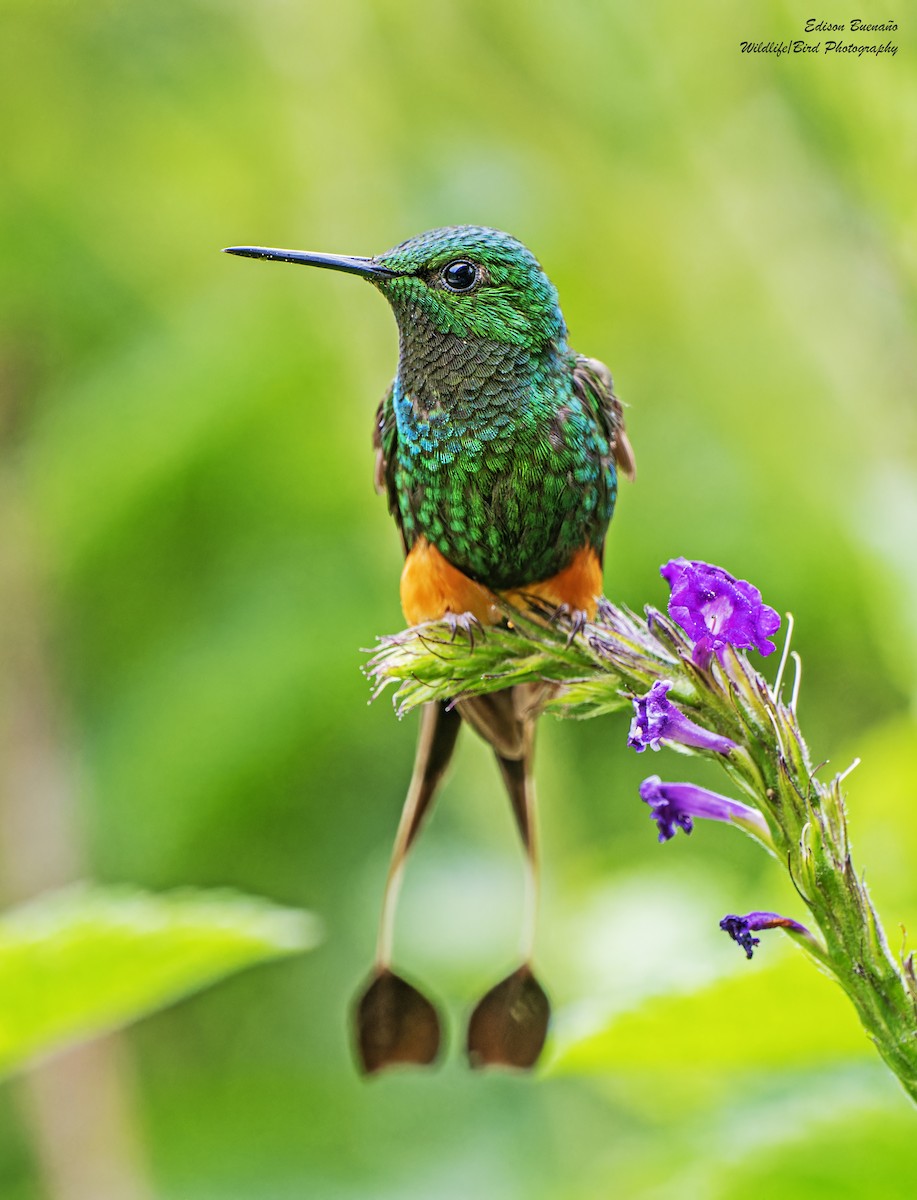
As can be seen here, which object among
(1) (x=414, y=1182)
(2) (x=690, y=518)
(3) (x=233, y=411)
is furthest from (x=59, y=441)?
→ (1) (x=414, y=1182)

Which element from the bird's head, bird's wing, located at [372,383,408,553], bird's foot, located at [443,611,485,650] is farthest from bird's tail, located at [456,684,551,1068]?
the bird's head

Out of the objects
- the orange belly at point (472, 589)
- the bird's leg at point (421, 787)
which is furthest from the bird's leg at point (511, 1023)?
the orange belly at point (472, 589)

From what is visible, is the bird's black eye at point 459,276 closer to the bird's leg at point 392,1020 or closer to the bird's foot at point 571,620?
the bird's foot at point 571,620

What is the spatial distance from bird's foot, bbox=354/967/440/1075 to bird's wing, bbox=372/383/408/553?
0.89 m

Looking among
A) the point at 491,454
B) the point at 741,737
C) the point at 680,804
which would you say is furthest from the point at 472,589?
the point at 741,737

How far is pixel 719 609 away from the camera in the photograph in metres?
1.47

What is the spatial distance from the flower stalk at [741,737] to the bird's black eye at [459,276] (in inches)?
34.3

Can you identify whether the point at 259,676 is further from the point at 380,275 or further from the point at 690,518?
the point at 380,275

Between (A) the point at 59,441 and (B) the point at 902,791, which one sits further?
(A) the point at 59,441

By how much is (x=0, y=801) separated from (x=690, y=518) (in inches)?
86.0

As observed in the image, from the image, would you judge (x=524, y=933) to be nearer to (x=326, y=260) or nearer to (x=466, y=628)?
(x=466, y=628)

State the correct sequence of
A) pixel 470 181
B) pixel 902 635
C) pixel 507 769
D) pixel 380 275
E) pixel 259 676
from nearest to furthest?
pixel 380 275 < pixel 507 769 < pixel 902 635 < pixel 470 181 < pixel 259 676

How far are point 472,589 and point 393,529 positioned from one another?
102 cm

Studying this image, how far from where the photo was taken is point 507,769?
8.30 ft
